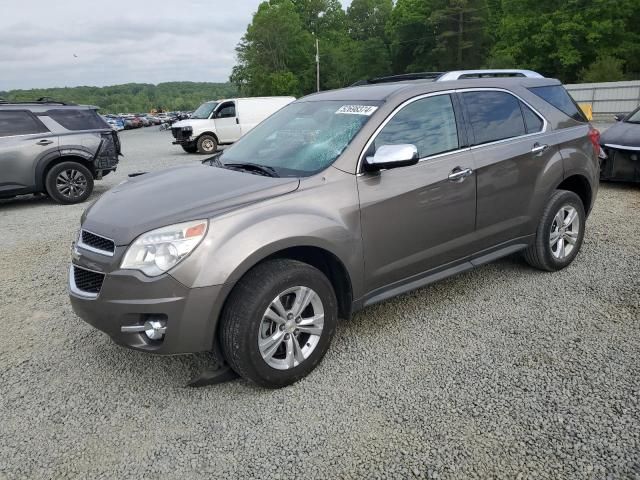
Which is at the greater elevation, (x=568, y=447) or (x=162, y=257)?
(x=162, y=257)

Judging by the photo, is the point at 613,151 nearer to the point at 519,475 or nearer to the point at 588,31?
the point at 519,475

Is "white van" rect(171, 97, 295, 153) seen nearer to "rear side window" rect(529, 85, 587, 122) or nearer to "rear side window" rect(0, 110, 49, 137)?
"rear side window" rect(0, 110, 49, 137)

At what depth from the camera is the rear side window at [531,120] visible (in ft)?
14.0

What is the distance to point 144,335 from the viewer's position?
2.80m

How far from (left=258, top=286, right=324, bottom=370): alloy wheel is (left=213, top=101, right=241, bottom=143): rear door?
1561 cm

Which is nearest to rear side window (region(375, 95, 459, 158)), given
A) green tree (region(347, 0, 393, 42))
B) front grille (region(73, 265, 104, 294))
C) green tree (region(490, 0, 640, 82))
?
front grille (region(73, 265, 104, 294))

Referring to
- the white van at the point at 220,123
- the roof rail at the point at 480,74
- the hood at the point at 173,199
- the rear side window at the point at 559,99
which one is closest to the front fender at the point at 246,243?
the hood at the point at 173,199

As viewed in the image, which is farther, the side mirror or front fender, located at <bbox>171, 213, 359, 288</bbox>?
the side mirror

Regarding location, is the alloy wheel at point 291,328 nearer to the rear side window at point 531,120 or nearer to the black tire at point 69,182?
the rear side window at point 531,120

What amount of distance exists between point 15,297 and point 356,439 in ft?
12.3

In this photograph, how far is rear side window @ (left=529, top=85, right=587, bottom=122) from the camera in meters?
4.50

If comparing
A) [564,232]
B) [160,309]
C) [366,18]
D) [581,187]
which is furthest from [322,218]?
[366,18]

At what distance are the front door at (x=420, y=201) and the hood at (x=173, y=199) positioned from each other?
0.61 meters

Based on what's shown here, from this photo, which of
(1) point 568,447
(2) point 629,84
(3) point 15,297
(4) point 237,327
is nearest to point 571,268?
(1) point 568,447
